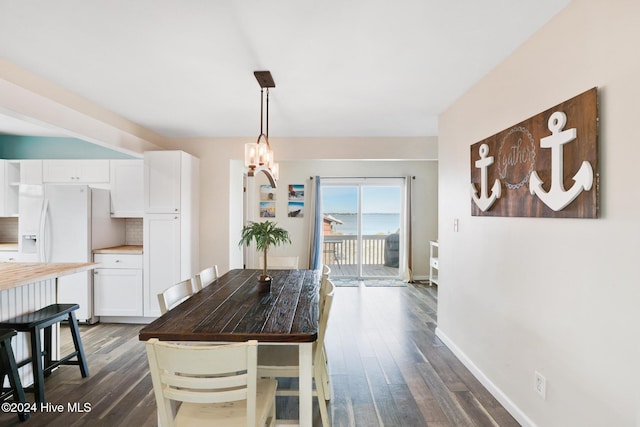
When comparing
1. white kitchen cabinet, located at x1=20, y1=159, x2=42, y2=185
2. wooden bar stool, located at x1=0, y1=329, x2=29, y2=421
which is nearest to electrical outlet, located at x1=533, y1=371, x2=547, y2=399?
wooden bar stool, located at x1=0, y1=329, x2=29, y2=421

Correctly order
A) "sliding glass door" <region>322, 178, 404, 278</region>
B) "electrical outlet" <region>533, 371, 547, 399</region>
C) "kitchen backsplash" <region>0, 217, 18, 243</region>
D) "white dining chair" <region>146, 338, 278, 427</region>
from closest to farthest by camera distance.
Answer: "white dining chair" <region>146, 338, 278, 427</region> → "electrical outlet" <region>533, 371, 547, 399</region> → "kitchen backsplash" <region>0, 217, 18, 243</region> → "sliding glass door" <region>322, 178, 404, 278</region>

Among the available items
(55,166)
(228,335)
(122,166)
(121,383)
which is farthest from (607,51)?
(55,166)

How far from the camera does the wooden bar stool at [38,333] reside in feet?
7.36

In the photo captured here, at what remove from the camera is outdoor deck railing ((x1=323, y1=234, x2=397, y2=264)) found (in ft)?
20.9

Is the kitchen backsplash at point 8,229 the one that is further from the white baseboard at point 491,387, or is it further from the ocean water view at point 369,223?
the white baseboard at point 491,387

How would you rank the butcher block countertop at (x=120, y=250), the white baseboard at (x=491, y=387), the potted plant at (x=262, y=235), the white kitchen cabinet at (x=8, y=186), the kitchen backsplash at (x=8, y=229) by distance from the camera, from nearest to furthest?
the white baseboard at (x=491, y=387) → the potted plant at (x=262, y=235) → the butcher block countertop at (x=120, y=250) → the white kitchen cabinet at (x=8, y=186) → the kitchen backsplash at (x=8, y=229)

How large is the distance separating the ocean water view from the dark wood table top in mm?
3674

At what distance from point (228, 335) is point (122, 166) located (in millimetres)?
3582

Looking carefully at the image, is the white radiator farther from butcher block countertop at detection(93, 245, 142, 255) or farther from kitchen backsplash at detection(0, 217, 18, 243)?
kitchen backsplash at detection(0, 217, 18, 243)

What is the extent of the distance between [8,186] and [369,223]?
18.3ft

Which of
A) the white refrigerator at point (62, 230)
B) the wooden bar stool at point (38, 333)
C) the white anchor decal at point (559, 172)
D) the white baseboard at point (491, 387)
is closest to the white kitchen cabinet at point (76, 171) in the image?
the white refrigerator at point (62, 230)

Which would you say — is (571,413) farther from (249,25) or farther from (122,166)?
(122,166)

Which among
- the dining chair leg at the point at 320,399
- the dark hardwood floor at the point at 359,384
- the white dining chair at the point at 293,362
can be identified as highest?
the white dining chair at the point at 293,362

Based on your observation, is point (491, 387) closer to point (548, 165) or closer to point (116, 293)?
point (548, 165)
